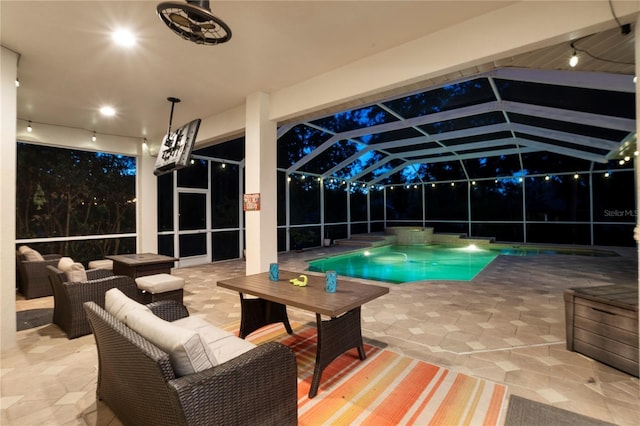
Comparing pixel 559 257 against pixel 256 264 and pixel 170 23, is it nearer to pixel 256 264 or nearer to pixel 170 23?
pixel 256 264

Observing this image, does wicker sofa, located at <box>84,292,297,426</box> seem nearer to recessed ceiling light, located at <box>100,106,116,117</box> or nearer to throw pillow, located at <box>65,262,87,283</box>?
throw pillow, located at <box>65,262,87,283</box>

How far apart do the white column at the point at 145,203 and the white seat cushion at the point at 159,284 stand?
3459 millimetres

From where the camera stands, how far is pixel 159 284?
3811mm

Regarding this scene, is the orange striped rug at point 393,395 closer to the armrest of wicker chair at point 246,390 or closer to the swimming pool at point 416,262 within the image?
the armrest of wicker chair at point 246,390

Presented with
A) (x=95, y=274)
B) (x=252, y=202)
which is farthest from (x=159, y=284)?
(x=252, y=202)

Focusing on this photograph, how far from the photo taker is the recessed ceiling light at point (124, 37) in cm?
296

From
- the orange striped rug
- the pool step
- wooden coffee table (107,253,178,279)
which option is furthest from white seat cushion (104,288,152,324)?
the pool step

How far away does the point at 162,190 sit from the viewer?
24.1ft

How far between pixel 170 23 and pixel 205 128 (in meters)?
3.86

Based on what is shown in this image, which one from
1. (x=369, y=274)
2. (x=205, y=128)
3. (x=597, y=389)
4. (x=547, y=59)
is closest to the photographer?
(x=597, y=389)

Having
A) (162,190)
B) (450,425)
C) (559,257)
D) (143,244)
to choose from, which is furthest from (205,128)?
(559,257)

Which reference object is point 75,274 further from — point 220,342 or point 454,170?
point 454,170

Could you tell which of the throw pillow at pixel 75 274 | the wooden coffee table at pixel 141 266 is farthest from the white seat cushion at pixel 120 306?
the wooden coffee table at pixel 141 266

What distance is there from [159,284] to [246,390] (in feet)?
9.34
